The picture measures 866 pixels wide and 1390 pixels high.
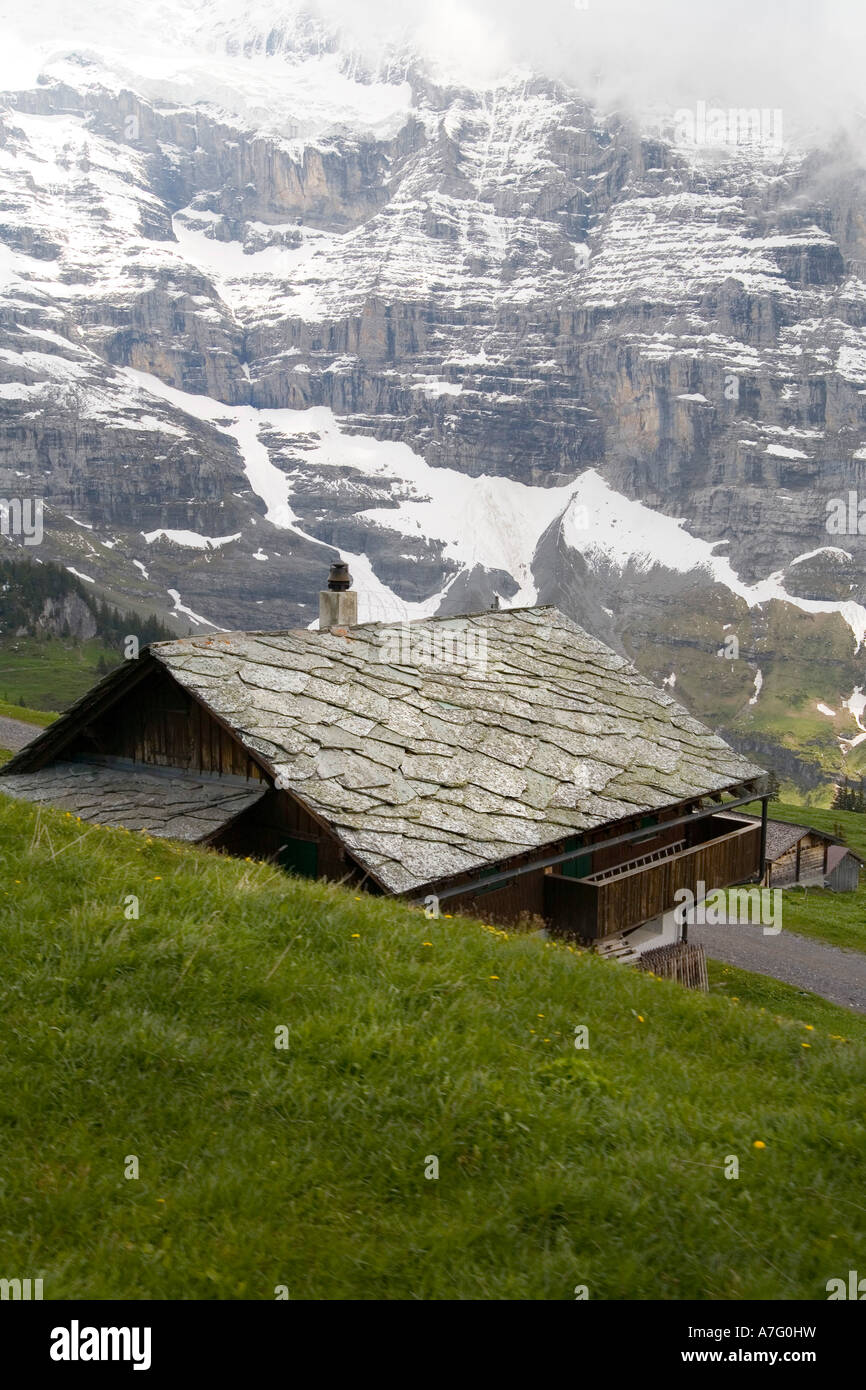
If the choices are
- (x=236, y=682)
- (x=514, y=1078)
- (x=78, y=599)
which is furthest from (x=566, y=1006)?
(x=78, y=599)

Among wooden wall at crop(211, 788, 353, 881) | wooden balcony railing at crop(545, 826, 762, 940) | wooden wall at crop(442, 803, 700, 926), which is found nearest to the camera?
wooden wall at crop(211, 788, 353, 881)

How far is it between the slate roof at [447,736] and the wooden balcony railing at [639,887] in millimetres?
1420

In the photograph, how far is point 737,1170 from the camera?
589 cm

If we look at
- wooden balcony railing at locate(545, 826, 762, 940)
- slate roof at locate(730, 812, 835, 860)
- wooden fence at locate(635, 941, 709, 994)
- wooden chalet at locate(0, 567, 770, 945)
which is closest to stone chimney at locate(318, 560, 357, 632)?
wooden chalet at locate(0, 567, 770, 945)

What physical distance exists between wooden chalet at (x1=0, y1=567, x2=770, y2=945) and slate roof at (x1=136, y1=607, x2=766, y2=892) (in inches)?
1.4

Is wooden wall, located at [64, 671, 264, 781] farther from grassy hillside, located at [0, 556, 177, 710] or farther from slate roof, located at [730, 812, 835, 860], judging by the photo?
grassy hillside, located at [0, 556, 177, 710]

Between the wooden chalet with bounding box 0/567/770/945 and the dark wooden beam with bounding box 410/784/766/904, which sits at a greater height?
the wooden chalet with bounding box 0/567/770/945

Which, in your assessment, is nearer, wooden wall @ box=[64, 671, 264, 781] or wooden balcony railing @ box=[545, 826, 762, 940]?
wooden wall @ box=[64, 671, 264, 781]

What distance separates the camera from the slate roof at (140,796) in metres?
13.6

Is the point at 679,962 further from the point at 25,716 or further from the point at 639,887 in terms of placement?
the point at 25,716

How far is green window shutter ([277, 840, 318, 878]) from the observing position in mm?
14375

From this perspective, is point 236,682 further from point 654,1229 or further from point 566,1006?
point 654,1229
